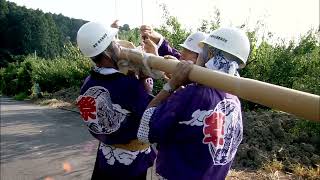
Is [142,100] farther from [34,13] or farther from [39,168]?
[34,13]

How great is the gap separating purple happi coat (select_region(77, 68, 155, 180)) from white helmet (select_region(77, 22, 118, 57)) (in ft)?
0.54

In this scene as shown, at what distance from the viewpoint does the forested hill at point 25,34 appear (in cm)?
6712

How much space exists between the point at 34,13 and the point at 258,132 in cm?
6597

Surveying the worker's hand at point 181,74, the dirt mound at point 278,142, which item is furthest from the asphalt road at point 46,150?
the worker's hand at point 181,74

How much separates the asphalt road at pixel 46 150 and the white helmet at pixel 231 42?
4.97 m

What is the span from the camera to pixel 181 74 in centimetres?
234

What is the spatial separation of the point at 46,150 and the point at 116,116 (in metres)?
6.60

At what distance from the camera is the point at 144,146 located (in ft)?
10.5

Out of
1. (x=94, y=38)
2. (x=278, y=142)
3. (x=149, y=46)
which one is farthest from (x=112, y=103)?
(x=278, y=142)

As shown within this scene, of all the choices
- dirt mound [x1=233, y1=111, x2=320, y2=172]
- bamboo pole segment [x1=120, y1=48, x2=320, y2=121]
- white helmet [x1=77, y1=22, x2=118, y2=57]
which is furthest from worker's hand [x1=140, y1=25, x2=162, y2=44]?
dirt mound [x1=233, y1=111, x2=320, y2=172]

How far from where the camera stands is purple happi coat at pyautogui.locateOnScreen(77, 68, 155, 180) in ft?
9.77

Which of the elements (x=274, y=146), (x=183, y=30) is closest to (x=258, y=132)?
(x=274, y=146)

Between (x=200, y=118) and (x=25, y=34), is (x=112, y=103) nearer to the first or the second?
(x=200, y=118)

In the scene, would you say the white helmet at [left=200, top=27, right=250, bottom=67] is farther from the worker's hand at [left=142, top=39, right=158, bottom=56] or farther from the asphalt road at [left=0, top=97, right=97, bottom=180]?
the asphalt road at [left=0, top=97, right=97, bottom=180]
